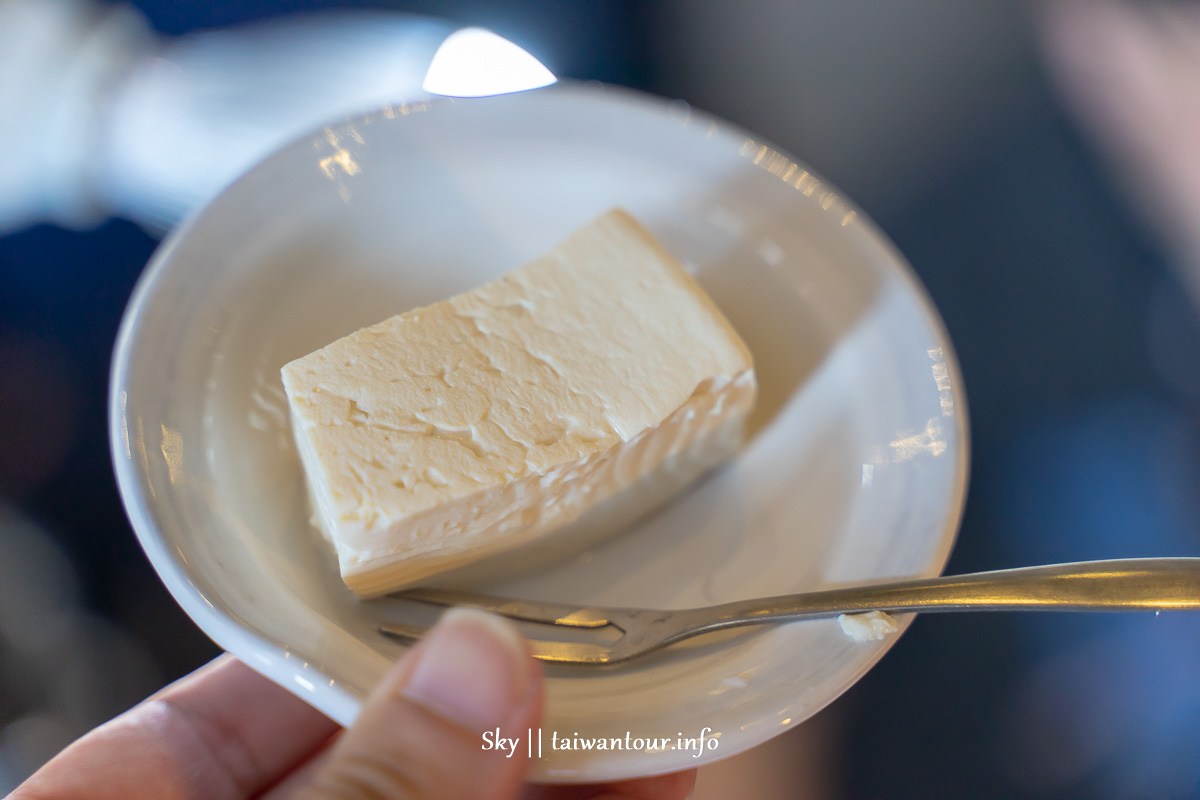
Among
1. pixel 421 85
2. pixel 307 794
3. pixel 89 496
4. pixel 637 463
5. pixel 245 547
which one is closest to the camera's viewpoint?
pixel 307 794

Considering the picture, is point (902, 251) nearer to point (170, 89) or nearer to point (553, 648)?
point (553, 648)

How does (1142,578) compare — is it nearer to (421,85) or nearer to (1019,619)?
(1019,619)

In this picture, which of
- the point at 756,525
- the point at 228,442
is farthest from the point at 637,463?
the point at 228,442

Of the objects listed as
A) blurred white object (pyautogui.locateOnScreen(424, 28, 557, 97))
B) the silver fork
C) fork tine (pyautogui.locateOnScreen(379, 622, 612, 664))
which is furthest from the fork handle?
blurred white object (pyautogui.locateOnScreen(424, 28, 557, 97))

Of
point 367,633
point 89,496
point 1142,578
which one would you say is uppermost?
point 1142,578

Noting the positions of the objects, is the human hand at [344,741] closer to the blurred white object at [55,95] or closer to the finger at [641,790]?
the finger at [641,790]

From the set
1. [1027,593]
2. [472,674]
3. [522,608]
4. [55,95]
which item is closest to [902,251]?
[1027,593]
